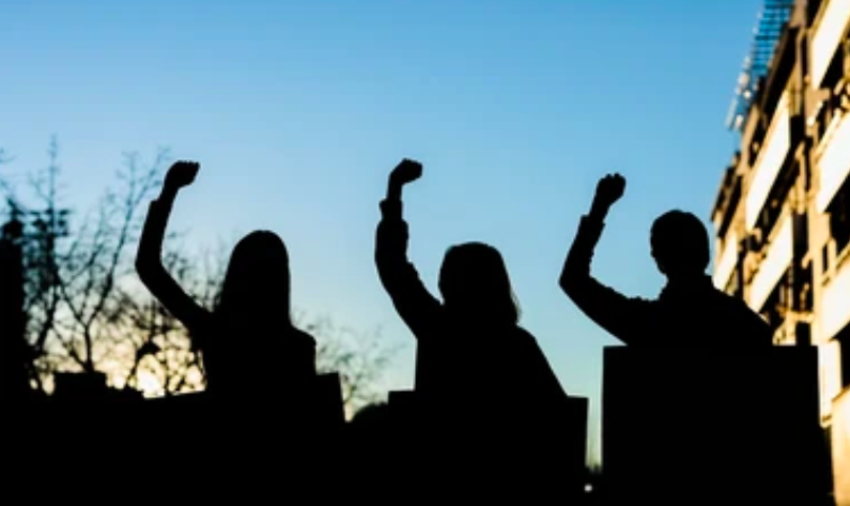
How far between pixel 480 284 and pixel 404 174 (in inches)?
25.4

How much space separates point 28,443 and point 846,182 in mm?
33254

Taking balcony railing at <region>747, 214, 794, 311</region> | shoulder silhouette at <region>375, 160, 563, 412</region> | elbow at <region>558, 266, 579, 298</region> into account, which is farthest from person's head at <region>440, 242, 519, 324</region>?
balcony railing at <region>747, 214, 794, 311</region>

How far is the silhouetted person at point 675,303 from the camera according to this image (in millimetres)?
5168

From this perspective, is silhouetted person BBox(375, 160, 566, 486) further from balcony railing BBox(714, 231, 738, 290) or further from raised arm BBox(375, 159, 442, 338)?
balcony railing BBox(714, 231, 738, 290)

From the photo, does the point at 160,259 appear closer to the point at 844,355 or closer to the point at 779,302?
the point at 844,355

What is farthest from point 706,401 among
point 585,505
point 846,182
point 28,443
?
point 846,182

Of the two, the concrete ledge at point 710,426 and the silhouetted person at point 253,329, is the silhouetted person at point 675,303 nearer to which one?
the concrete ledge at point 710,426

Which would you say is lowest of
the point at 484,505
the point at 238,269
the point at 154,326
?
the point at 484,505

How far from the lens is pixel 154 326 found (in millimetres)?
40781

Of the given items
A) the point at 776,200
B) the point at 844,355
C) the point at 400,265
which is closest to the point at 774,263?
the point at 776,200

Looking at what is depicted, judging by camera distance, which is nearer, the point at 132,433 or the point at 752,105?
the point at 132,433

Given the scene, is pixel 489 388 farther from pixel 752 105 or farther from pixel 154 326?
pixel 752 105

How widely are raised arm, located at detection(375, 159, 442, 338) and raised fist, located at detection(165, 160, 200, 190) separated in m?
0.70

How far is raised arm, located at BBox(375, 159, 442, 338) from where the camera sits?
5129 mm
